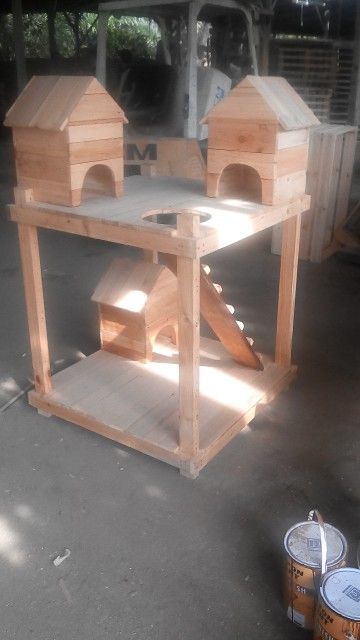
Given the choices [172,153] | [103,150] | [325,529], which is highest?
[103,150]

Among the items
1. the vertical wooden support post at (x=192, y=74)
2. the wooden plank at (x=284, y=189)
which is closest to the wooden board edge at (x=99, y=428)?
the wooden plank at (x=284, y=189)

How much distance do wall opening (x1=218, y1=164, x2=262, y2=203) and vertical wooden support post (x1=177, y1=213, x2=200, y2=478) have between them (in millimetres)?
924

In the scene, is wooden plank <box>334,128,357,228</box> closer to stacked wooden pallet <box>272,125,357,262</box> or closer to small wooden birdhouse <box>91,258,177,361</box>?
stacked wooden pallet <box>272,125,357,262</box>

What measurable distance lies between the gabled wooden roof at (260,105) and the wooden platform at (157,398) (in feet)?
4.25

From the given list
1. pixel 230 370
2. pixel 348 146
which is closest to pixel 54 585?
pixel 230 370

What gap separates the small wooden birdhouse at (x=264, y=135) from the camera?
236 centimetres

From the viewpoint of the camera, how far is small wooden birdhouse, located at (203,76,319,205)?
2.36 meters

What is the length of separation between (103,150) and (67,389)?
1.22m

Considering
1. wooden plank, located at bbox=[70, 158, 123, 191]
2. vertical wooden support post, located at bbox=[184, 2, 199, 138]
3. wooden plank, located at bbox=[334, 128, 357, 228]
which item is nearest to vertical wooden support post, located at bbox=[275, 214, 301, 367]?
wooden plank, located at bbox=[70, 158, 123, 191]

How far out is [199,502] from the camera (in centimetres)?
235

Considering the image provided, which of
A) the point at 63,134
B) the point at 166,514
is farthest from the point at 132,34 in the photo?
the point at 166,514

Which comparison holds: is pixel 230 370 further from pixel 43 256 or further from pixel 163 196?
pixel 43 256

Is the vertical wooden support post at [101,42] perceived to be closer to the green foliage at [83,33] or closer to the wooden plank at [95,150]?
the wooden plank at [95,150]

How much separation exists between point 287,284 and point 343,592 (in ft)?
5.69
